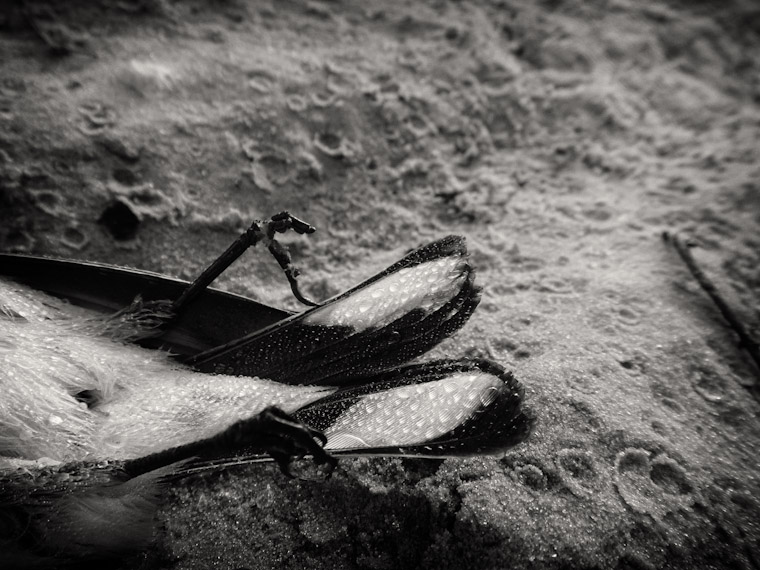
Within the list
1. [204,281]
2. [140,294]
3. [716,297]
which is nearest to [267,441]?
[204,281]

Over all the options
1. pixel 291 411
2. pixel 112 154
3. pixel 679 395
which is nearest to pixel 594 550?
pixel 679 395

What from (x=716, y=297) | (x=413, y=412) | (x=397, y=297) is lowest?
(x=716, y=297)

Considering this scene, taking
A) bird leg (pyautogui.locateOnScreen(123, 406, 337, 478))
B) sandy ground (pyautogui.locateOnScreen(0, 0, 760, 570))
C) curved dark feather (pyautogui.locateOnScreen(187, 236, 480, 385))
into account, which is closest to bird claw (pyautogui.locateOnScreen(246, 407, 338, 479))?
bird leg (pyautogui.locateOnScreen(123, 406, 337, 478))

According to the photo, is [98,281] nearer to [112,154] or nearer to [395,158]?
[112,154]

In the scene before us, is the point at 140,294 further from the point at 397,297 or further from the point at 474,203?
the point at 474,203

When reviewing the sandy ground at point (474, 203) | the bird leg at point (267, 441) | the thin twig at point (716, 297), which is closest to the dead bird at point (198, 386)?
the bird leg at point (267, 441)

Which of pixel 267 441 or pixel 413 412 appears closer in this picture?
pixel 267 441

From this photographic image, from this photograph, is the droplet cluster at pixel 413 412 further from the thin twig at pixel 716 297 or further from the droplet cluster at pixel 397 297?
the thin twig at pixel 716 297
